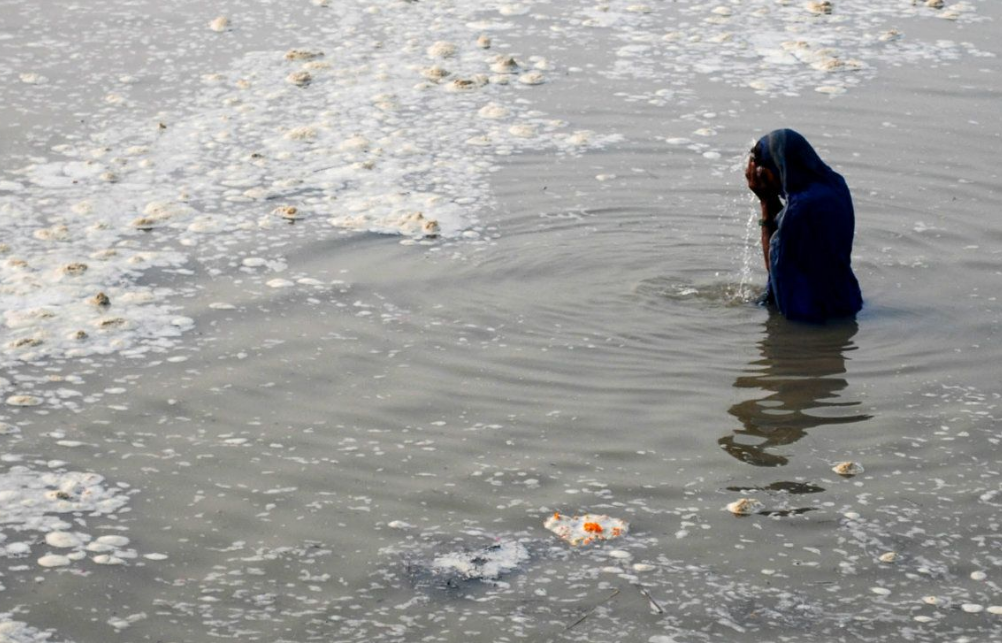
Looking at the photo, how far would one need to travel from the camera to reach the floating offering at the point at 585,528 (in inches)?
180

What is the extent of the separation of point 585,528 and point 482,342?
1551 mm

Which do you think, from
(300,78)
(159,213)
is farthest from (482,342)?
(300,78)

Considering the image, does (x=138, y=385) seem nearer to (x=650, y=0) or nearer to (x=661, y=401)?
(x=661, y=401)

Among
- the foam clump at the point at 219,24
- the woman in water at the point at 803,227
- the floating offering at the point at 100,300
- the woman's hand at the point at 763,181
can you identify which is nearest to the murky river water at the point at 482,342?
the floating offering at the point at 100,300

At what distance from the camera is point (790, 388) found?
19.2 ft

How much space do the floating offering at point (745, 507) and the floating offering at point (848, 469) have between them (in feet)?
1.33

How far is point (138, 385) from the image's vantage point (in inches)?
219

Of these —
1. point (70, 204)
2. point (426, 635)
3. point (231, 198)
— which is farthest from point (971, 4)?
point (426, 635)

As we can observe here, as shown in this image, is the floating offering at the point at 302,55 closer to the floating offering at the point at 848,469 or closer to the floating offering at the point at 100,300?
the floating offering at the point at 100,300

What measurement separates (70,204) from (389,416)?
278 centimetres

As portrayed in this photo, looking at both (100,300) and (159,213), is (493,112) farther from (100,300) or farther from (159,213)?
(100,300)

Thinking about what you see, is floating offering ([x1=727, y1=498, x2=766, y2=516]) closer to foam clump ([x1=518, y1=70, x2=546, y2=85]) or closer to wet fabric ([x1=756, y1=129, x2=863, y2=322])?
wet fabric ([x1=756, y1=129, x2=863, y2=322])

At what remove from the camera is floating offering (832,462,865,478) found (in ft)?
16.6

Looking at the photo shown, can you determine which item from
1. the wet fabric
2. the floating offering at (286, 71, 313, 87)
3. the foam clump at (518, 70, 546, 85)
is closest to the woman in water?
the wet fabric
